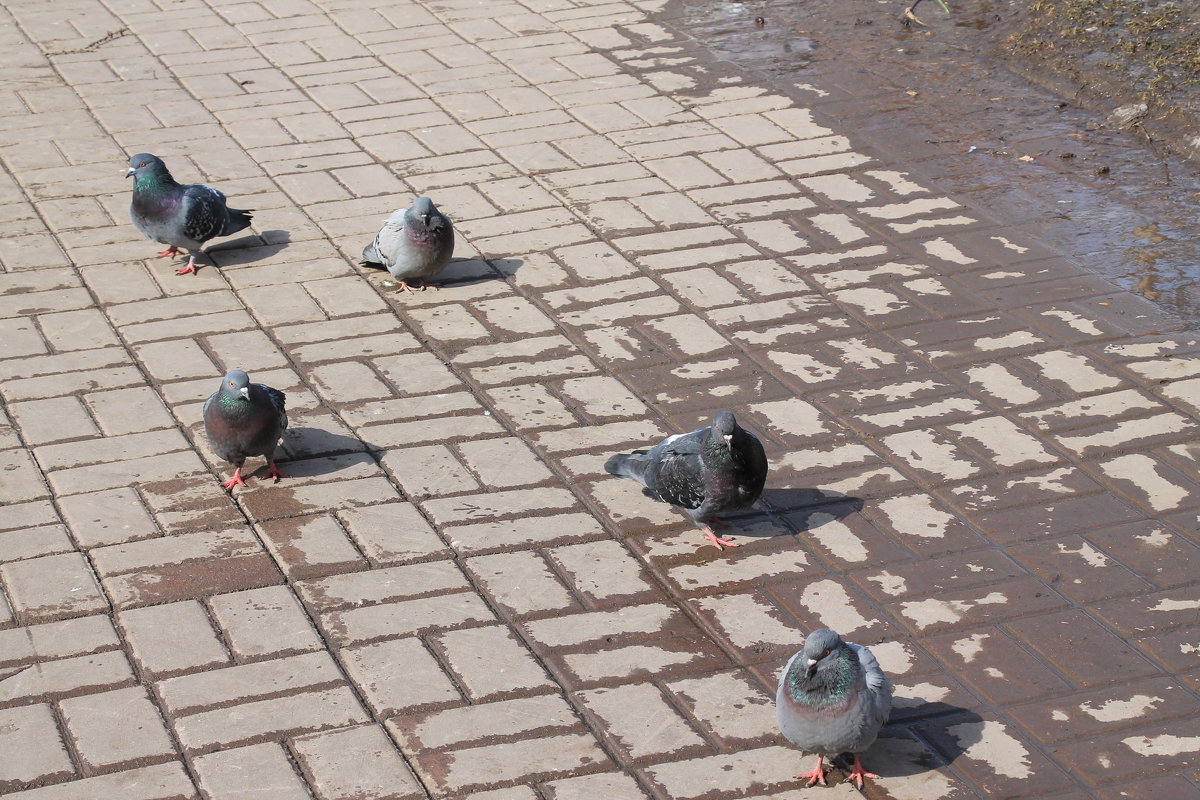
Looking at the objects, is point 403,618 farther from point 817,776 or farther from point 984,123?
point 984,123

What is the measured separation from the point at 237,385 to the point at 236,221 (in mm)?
2257

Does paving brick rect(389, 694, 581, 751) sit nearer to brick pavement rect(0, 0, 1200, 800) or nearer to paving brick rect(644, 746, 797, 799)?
brick pavement rect(0, 0, 1200, 800)

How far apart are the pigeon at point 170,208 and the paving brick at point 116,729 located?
10.8 feet

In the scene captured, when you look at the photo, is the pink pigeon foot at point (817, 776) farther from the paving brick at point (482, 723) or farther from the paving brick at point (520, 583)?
the paving brick at point (520, 583)

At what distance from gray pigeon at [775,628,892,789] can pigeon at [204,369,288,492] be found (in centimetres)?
237

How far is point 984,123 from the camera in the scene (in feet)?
28.6

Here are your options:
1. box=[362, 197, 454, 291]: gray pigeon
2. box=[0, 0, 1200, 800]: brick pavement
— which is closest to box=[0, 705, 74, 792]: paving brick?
box=[0, 0, 1200, 800]: brick pavement

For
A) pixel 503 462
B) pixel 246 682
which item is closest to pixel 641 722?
pixel 246 682

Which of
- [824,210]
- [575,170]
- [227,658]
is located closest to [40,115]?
[575,170]

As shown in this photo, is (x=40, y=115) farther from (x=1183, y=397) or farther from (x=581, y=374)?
(x=1183, y=397)

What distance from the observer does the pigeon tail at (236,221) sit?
7.16 metres

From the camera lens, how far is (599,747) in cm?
412

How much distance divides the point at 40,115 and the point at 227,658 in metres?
5.86

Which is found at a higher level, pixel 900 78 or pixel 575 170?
pixel 900 78
